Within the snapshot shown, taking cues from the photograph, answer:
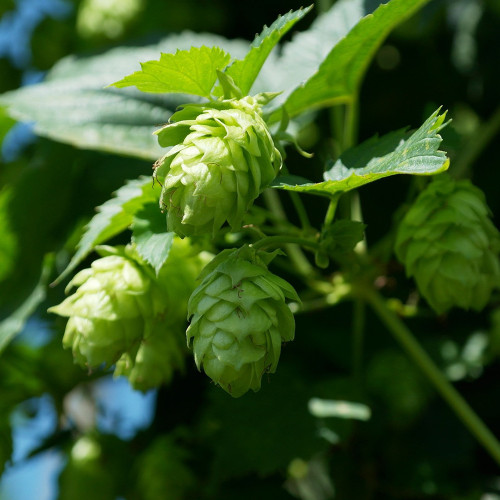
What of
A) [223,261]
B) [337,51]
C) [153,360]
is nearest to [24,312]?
[153,360]

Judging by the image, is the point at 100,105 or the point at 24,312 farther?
the point at 100,105

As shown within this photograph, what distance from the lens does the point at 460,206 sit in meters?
1.02

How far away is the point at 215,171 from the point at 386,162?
0.22 metres

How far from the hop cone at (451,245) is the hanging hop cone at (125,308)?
352mm

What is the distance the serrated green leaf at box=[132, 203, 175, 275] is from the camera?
3.14 ft

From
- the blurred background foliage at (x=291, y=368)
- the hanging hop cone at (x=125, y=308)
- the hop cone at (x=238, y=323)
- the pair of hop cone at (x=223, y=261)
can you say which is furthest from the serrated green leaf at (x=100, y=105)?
the hop cone at (x=238, y=323)

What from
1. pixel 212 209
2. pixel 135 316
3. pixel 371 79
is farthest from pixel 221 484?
pixel 371 79

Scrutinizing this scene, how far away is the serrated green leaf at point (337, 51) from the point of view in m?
1.10

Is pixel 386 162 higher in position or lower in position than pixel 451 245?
higher

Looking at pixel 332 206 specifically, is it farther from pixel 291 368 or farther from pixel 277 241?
Result: pixel 291 368

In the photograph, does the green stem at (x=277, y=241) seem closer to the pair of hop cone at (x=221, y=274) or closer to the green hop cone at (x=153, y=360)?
the pair of hop cone at (x=221, y=274)

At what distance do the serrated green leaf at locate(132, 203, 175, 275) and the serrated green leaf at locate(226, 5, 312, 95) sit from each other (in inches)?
8.8

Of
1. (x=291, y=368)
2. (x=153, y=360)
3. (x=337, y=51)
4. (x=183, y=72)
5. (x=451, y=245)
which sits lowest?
(x=291, y=368)

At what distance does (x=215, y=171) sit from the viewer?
2.74 ft
